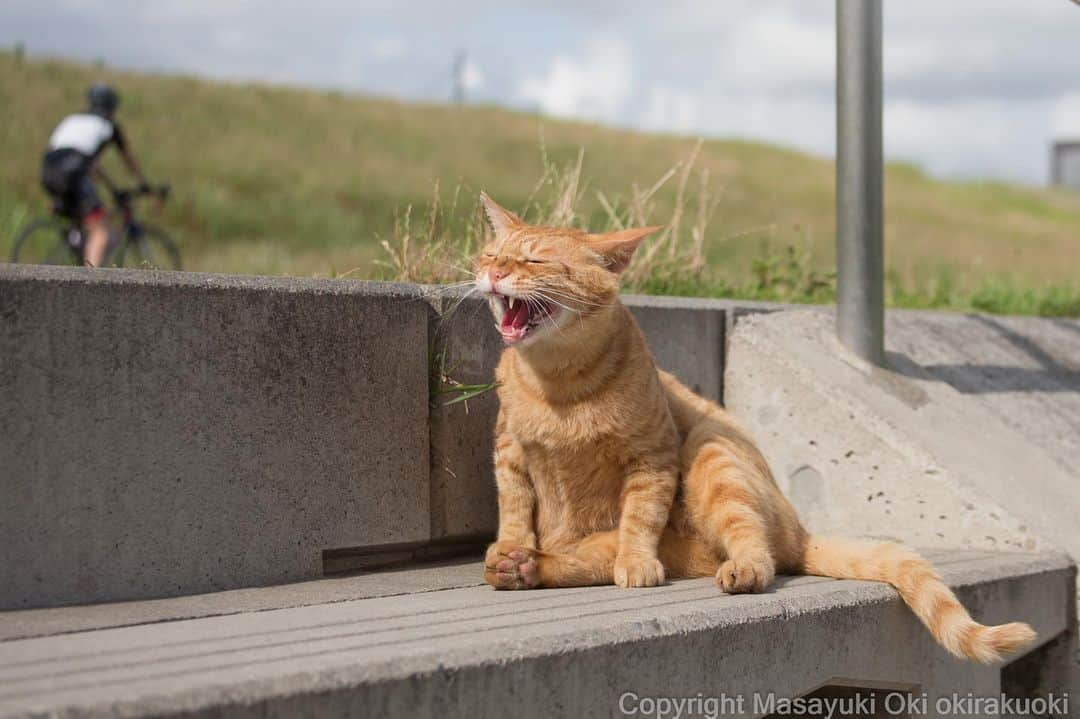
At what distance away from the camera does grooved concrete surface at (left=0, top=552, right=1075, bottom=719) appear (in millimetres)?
1971

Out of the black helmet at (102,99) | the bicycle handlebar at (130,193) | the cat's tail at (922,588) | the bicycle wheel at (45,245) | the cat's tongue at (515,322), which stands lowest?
the cat's tail at (922,588)

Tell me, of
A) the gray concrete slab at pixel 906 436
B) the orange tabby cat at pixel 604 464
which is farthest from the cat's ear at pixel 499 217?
the gray concrete slab at pixel 906 436

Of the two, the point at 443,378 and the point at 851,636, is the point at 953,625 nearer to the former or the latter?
the point at 851,636

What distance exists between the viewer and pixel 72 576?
2842mm

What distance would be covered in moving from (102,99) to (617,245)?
8.27m

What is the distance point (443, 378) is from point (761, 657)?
4.76 feet

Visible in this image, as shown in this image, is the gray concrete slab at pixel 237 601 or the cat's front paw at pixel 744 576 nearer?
the gray concrete slab at pixel 237 601

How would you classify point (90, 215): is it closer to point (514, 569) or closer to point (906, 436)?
point (906, 436)

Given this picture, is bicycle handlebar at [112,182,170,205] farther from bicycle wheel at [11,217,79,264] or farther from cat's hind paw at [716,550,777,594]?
cat's hind paw at [716,550,777,594]

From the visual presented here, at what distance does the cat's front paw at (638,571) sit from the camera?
10.3 feet

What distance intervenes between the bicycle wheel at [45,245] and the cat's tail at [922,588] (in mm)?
6928

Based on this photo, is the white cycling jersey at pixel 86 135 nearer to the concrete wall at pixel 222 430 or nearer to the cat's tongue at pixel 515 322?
the concrete wall at pixel 222 430

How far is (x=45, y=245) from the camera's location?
1252 cm

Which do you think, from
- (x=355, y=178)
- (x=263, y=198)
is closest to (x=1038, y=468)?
(x=263, y=198)
